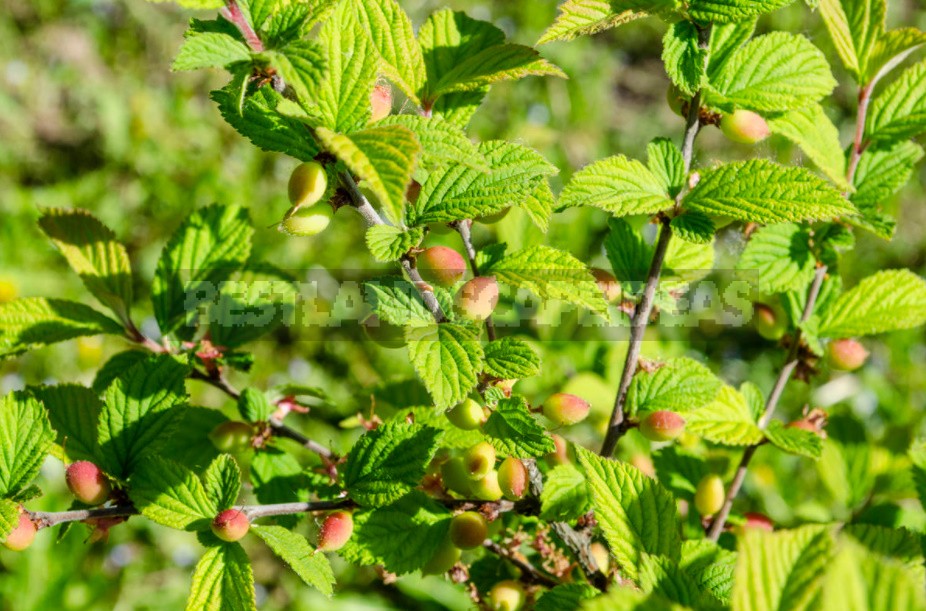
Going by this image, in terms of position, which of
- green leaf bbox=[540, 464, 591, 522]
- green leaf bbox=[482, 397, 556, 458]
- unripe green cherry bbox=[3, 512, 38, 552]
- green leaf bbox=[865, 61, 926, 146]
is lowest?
unripe green cherry bbox=[3, 512, 38, 552]

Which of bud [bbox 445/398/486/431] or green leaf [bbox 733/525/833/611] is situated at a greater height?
green leaf [bbox 733/525/833/611]

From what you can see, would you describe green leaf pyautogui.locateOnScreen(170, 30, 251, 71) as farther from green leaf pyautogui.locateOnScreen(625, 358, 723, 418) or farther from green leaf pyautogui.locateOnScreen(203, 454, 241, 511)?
green leaf pyautogui.locateOnScreen(625, 358, 723, 418)

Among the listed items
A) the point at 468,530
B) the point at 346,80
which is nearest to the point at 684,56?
the point at 346,80

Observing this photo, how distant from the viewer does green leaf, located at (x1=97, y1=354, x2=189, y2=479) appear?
37.9 inches

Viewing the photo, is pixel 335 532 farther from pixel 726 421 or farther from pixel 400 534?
pixel 726 421

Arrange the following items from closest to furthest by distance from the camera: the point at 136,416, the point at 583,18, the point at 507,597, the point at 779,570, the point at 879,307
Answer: the point at 779,570, the point at 583,18, the point at 136,416, the point at 507,597, the point at 879,307

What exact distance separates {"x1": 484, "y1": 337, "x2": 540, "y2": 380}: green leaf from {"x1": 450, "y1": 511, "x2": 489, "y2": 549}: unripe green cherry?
202 millimetres

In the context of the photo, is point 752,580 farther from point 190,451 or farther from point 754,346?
point 754,346

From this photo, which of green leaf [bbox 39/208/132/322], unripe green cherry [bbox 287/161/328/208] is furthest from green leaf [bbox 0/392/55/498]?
unripe green cherry [bbox 287/161/328/208]

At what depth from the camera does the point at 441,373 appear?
2.72ft

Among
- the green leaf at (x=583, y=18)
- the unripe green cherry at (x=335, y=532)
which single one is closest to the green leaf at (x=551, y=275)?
the green leaf at (x=583, y=18)

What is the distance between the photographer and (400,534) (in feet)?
3.36

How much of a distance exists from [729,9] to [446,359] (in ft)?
1.58

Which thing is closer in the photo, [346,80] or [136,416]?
[346,80]
